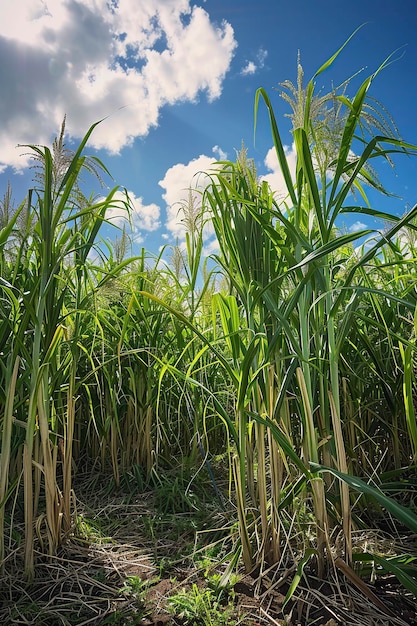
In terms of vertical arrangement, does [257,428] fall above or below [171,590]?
above

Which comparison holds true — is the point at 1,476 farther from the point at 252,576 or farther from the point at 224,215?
the point at 224,215

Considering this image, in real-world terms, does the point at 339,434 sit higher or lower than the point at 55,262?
lower

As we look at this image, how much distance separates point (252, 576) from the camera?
1.13m

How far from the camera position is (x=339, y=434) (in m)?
1.03

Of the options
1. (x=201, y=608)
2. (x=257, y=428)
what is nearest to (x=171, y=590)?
(x=201, y=608)

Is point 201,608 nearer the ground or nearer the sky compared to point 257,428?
nearer the ground

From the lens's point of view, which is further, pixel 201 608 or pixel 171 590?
pixel 171 590

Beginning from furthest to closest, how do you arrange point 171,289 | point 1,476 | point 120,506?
point 171,289 → point 120,506 → point 1,476

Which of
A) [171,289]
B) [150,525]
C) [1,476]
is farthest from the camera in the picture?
[171,289]

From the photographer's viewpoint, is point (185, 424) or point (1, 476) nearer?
point (1, 476)

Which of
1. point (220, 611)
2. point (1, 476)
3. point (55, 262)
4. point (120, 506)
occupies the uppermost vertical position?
point (55, 262)

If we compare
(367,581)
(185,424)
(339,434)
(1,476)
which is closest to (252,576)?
(367,581)

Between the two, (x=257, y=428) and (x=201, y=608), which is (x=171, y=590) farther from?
(x=257, y=428)

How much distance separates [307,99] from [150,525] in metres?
1.34
